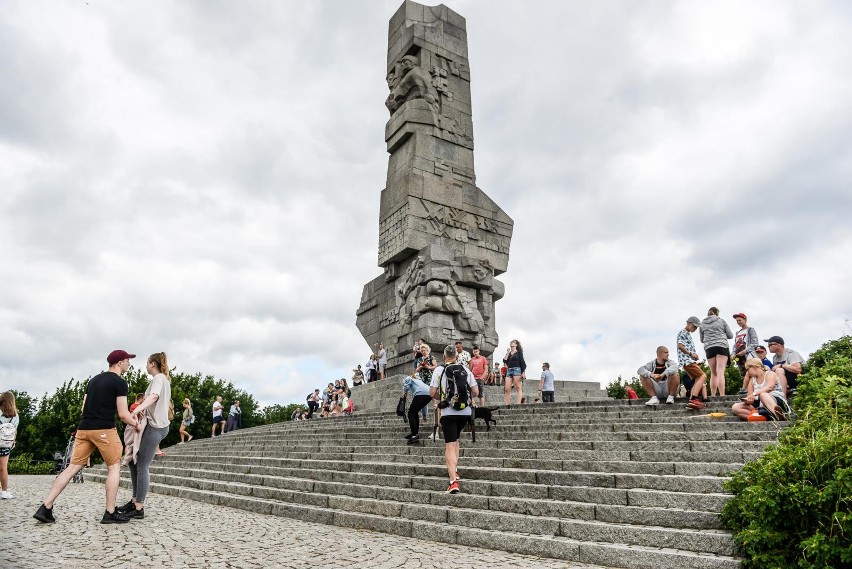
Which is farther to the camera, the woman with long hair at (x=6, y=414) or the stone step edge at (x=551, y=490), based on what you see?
the woman with long hair at (x=6, y=414)

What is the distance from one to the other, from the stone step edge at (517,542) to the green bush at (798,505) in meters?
0.28

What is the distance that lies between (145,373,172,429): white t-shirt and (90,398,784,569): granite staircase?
1.85 m

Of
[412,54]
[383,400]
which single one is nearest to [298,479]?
[383,400]

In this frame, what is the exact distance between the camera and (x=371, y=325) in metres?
20.1

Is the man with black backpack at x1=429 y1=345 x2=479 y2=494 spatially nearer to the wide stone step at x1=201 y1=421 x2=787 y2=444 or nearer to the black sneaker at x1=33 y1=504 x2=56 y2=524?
the wide stone step at x1=201 y1=421 x2=787 y2=444

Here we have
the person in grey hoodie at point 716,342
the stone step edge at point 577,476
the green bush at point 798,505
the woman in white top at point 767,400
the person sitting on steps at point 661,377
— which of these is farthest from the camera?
the person in grey hoodie at point 716,342

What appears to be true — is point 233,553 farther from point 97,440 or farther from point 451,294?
point 451,294

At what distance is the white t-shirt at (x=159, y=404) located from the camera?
621 centimetres

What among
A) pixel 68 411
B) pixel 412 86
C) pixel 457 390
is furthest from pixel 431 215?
pixel 68 411

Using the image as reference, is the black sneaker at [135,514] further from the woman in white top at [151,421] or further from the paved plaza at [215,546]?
the paved plaza at [215,546]

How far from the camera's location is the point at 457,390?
6.45 meters

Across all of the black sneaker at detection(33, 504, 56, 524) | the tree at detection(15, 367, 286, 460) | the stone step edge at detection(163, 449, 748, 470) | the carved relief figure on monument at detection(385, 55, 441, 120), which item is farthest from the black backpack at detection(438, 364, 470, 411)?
the tree at detection(15, 367, 286, 460)

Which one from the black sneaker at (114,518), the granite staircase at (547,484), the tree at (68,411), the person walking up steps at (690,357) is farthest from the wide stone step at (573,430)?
the tree at (68,411)

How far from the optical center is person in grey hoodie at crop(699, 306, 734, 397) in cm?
945
